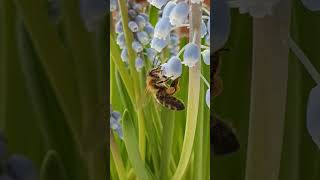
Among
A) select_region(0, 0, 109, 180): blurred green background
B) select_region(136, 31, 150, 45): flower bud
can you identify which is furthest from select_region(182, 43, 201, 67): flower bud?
select_region(0, 0, 109, 180): blurred green background

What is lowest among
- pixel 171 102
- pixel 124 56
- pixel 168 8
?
pixel 171 102

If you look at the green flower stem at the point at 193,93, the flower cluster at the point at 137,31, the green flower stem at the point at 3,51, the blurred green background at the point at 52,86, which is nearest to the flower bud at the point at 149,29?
the flower cluster at the point at 137,31

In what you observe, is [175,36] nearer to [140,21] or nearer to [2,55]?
[140,21]

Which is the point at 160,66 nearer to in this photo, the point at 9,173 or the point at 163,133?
the point at 163,133

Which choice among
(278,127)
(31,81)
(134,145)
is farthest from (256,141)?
(31,81)

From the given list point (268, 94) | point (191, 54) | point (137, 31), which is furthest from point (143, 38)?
point (268, 94)

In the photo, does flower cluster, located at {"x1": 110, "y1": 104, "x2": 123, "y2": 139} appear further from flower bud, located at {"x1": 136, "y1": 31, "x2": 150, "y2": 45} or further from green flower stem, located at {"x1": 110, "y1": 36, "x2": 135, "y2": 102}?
flower bud, located at {"x1": 136, "y1": 31, "x2": 150, "y2": 45}

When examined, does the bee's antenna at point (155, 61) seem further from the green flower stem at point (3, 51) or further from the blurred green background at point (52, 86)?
the green flower stem at point (3, 51)
